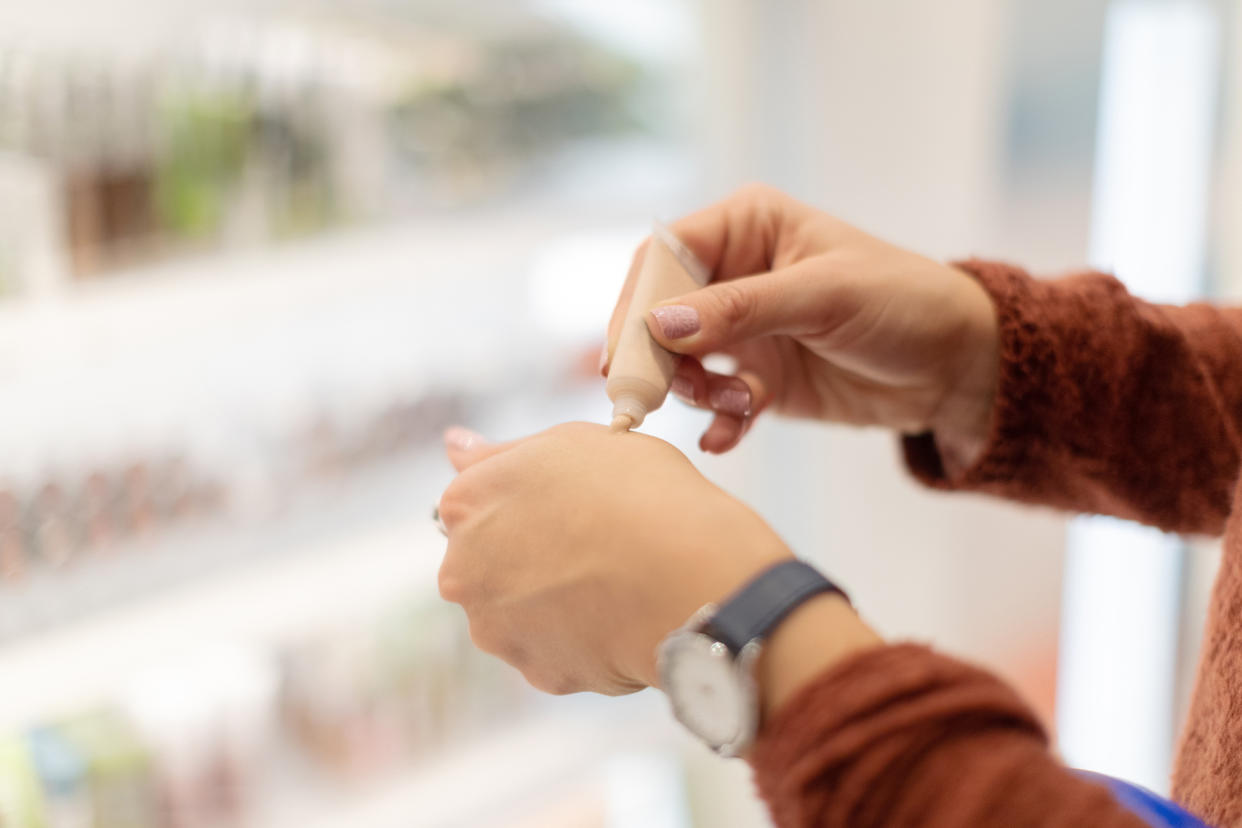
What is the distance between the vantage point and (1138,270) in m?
2.12

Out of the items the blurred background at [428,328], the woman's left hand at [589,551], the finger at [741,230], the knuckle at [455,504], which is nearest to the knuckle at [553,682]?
the woman's left hand at [589,551]

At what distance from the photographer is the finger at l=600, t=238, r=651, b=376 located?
27.2 inches

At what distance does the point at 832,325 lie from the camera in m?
0.76

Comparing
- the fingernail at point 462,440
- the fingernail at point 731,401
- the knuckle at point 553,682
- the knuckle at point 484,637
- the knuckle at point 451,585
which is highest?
the fingernail at point 731,401

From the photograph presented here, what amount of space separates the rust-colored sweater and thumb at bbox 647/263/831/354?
172mm

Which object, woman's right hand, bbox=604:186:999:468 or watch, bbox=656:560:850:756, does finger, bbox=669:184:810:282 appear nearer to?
woman's right hand, bbox=604:186:999:468

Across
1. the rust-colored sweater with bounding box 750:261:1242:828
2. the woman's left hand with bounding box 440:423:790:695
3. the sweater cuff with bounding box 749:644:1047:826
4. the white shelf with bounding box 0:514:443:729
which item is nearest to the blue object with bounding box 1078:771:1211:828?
the rust-colored sweater with bounding box 750:261:1242:828

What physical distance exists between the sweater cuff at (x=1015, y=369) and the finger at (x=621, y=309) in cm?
27

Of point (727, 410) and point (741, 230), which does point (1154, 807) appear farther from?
point (741, 230)

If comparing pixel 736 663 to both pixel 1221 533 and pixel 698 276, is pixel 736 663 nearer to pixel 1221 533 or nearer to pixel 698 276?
pixel 698 276

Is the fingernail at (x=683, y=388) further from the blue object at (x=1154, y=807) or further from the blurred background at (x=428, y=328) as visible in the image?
the blurred background at (x=428, y=328)

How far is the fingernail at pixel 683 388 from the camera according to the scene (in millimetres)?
763

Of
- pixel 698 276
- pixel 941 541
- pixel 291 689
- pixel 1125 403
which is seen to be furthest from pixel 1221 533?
pixel 291 689

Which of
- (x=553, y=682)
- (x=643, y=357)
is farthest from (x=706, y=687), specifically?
(x=643, y=357)
